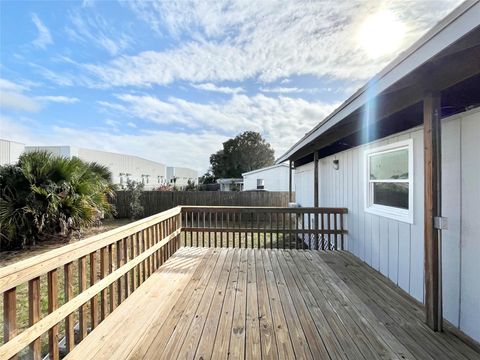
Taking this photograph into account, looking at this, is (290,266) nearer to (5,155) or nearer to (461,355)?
(461,355)

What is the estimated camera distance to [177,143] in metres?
19.1

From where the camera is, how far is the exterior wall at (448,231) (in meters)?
2.04

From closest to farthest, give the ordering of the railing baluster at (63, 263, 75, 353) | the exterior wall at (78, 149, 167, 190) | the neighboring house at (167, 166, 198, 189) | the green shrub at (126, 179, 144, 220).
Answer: the railing baluster at (63, 263, 75, 353), the green shrub at (126, 179, 144, 220), the exterior wall at (78, 149, 167, 190), the neighboring house at (167, 166, 198, 189)

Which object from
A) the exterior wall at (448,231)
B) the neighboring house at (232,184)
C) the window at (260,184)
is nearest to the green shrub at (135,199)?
the window at (260,184)

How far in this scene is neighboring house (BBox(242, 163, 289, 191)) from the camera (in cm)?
1664

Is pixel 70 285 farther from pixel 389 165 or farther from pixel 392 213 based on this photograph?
pixel 389 165

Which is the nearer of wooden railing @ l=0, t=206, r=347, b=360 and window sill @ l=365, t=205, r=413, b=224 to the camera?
wooden railing @ l=0, t=206, r=347, b=360

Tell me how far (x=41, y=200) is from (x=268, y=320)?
644cm

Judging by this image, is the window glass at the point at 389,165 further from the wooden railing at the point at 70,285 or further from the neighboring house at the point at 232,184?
the neighboring house at the point at 232,184

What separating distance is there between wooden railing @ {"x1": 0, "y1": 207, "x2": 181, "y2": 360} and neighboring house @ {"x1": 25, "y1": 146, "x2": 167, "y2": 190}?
13.1 metres

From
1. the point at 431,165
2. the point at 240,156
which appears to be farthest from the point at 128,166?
the point at 431,165

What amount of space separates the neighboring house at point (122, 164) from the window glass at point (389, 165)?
14.0m

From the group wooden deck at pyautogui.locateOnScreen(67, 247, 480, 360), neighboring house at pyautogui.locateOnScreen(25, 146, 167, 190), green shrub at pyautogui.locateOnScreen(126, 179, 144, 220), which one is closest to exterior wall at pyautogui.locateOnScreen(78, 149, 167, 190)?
neighboring house at pyautogui.locateOnScreen(25, 146, 167, 190)

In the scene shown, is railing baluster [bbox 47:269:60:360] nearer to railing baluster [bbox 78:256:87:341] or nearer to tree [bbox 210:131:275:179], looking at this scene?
railing baluster [bbox 78:256:87:341]
